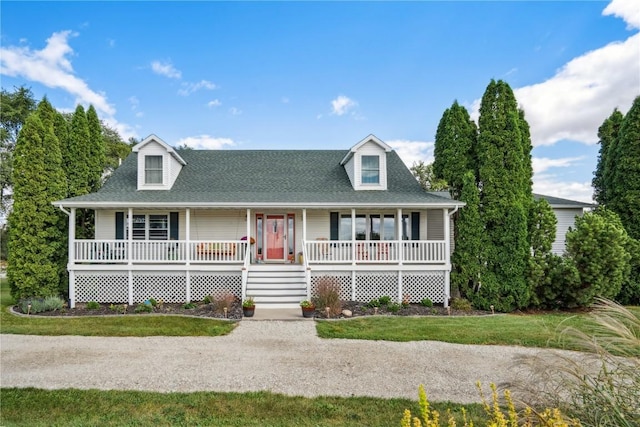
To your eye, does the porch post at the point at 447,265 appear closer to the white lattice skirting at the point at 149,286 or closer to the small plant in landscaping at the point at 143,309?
the white lattice skirting at the point at 149,286

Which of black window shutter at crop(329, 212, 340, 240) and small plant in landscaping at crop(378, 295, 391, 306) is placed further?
black window shutter at crop(329, 212, 340, 240)

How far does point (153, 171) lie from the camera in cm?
1432

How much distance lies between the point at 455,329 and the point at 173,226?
37.2 ft

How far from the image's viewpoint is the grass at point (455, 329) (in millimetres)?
7969

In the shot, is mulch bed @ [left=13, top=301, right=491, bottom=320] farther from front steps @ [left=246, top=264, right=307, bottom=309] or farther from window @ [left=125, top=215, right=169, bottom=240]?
window @ [left=125, top=215, right=169, bottom=240]

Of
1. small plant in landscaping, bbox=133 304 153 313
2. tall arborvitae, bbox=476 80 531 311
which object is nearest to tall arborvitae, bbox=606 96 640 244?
tall arborvitae, bbox=476 80 531 311

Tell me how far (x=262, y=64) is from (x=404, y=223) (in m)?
11.5

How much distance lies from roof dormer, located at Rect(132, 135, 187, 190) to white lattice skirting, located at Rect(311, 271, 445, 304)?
25.2 feet

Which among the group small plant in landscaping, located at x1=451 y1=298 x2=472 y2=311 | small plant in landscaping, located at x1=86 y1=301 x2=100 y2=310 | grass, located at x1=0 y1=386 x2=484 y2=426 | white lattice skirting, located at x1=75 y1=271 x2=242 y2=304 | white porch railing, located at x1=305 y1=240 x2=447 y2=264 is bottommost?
small plant in landscaping, located at x1=451 y1=298 x2=472 y2=311

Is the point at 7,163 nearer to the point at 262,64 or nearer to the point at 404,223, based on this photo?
the point at 262,64

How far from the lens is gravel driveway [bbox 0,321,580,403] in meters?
5.41

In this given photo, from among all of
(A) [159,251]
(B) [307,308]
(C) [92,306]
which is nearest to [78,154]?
(A) [159,251]

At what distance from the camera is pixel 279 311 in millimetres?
11102

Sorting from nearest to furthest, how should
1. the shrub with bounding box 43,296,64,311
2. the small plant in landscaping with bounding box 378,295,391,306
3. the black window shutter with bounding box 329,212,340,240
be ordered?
the shrub with bounding box 43,296,64,311
the small plant in landscaping with bounding box 378,295,391,306
the black window shutter with bounding box 329,212,340,240
